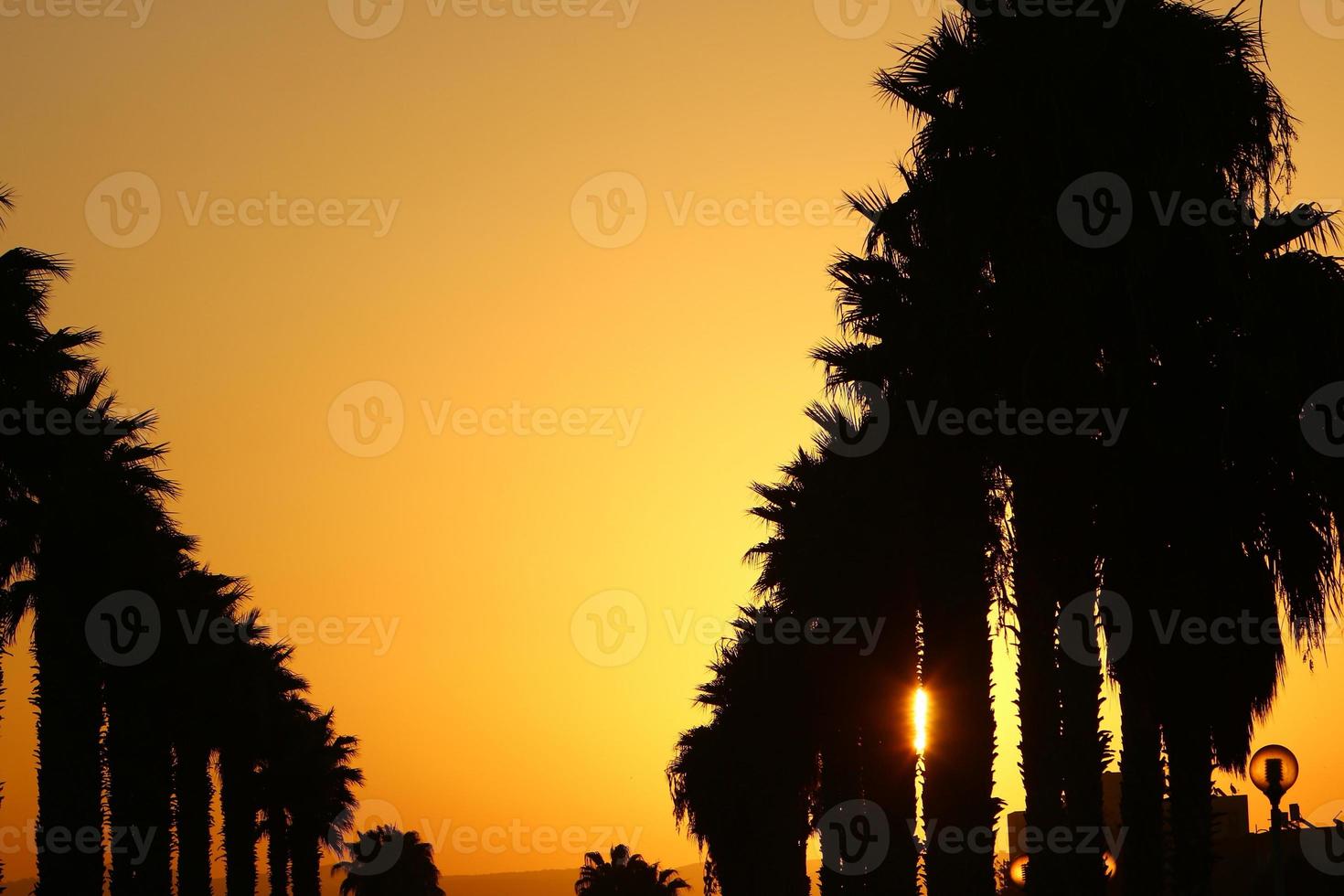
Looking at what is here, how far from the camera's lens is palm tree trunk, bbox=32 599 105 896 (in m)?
27.8

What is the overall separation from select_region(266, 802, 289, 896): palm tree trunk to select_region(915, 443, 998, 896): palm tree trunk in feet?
133

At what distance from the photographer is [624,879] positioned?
83.2m

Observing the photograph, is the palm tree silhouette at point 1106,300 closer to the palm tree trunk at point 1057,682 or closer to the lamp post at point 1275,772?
the palm tree trunk at point 1057,682

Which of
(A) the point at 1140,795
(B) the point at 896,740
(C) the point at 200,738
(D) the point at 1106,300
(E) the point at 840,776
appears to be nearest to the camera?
(D) the point at 1106,300

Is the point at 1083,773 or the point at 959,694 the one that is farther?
the point at 959,694

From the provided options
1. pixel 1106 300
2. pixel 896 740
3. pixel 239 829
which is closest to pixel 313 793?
pixel 239 829

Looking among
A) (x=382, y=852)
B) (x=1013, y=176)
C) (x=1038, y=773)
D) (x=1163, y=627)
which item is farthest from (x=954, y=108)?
(x=382, y=852)

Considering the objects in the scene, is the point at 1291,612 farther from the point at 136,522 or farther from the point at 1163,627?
the point at 136,522

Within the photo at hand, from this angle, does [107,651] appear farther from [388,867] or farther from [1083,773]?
[388,867]

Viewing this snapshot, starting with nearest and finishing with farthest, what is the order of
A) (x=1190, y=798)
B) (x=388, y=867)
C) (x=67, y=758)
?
(x=1190, y=798)
(x=67, y=758)
(x=388, y=867)

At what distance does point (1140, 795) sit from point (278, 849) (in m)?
50.7

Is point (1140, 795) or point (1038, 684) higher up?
point (1038, 684)

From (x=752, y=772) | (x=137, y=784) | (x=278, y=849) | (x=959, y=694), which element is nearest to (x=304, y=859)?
(x=278, y=849)

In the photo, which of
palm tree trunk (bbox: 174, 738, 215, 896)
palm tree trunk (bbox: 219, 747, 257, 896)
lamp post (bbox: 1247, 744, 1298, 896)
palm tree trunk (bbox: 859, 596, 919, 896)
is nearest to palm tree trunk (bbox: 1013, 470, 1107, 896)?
lamp post (bbox: 1247, 744, 1298, 896)
